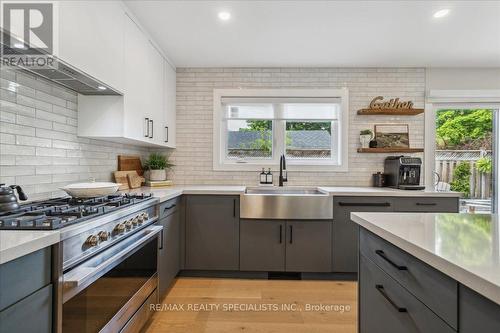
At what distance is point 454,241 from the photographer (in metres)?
0.93

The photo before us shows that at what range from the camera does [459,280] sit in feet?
2.27

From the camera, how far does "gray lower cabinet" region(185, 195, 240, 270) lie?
9.37ft

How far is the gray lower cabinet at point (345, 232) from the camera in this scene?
2.83 metres

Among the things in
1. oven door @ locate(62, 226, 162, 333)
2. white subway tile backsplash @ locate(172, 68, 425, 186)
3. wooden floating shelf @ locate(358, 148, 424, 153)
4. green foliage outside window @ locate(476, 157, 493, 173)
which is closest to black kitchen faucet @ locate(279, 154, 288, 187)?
Answer: white subway tile backsplash @ locate(172, 68, 425, 186)

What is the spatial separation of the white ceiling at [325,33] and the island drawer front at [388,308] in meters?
1.93

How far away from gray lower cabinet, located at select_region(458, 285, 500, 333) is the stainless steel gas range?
1.29 meters

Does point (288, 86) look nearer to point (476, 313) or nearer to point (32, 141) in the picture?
point (32, 141)

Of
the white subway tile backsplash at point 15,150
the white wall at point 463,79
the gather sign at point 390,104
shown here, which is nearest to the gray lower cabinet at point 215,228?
the white subway tile backsplash at point 15,150

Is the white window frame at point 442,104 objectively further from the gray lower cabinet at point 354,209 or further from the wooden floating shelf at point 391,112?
the gray lower cabinet at point 354,209

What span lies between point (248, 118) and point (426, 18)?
2.02m

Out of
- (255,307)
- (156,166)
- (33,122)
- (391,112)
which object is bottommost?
(255,307)

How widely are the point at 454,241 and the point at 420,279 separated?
17 cm

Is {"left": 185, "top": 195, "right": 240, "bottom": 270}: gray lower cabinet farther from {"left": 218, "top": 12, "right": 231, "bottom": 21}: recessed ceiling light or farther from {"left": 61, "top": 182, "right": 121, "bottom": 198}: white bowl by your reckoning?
{"left": 218, "top": 12, "right": 231, "bottom": 21}: recessed ceiling light

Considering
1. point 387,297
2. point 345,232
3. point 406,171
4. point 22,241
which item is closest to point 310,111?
point 406,171
